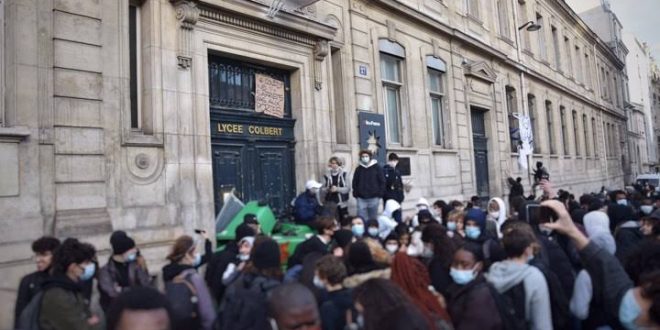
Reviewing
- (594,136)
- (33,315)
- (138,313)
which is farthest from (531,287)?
(594,136)

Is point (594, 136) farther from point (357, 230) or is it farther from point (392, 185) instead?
point (357, 230)

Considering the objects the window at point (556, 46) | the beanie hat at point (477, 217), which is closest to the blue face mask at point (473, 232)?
the beanie hat at point (477, 217)

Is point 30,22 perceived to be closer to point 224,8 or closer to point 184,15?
point 184,15

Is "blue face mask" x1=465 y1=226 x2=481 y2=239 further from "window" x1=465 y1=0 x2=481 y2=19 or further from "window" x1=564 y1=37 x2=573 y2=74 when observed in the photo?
"window" x1=564 y1=37 x2=573 y2=74

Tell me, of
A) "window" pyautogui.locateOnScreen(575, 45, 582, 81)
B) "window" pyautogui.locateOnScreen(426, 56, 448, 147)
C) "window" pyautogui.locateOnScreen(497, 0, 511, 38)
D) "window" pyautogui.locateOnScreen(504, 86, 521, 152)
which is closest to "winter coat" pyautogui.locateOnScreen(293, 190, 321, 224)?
"window" pyautogui.locateOnScreen(426, 56, 448, 147)

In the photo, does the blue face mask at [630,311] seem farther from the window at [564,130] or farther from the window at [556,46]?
the window at [556,46]

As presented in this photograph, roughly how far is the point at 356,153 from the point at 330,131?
1.00 metres

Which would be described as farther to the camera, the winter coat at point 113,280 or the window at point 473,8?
the window at point 473,8

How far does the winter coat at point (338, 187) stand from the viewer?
9258mm

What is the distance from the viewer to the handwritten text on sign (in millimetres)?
9445

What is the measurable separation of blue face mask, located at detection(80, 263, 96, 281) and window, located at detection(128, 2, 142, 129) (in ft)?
11.5

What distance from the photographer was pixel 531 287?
3.51m

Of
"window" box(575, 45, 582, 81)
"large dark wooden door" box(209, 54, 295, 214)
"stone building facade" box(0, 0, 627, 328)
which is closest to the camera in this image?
"stone building facade" box(0, 0, 627, 328)

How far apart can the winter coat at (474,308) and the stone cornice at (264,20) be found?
21.1ft
